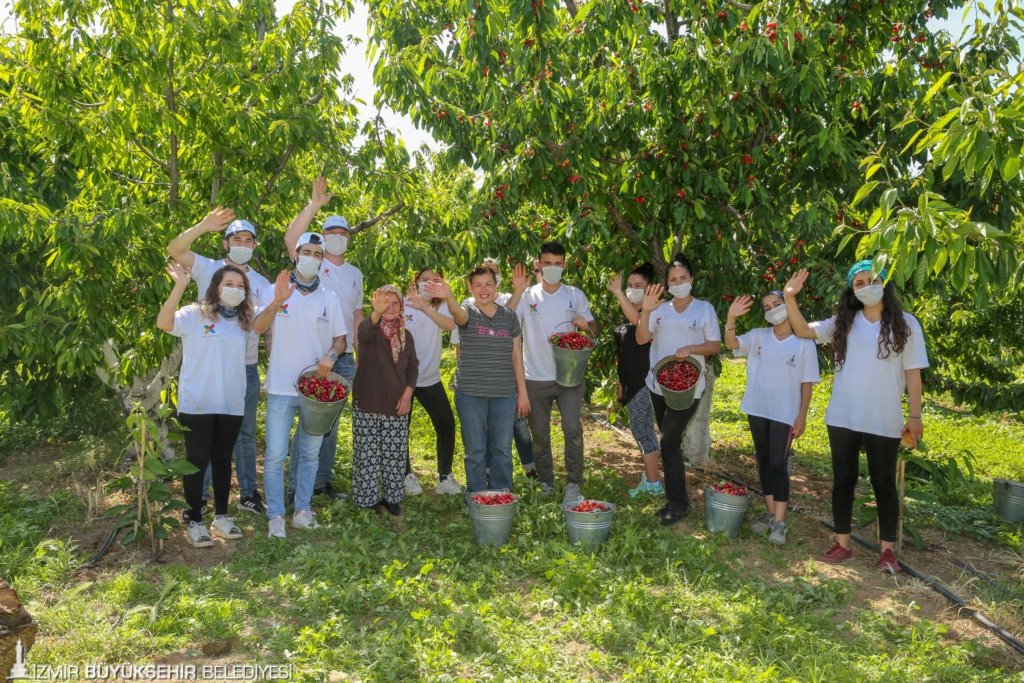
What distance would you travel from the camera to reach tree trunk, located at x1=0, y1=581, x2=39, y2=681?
3332mm

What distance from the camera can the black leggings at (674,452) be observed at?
5906 mm

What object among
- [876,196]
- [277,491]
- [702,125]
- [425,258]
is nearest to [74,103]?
[425,258]

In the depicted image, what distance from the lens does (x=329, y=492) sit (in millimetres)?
6473

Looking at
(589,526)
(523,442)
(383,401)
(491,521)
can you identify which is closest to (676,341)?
(589,526)

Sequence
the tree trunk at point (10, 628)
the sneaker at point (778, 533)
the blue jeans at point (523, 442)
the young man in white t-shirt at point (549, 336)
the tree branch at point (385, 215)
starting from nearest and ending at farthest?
1. the tree trunk at point (10, 628)
2. the sneaker at point (778, 533)
3. the young man in white t-shirt at point (549, 336)
4. the tree branch at point (385, 215)
5. the blue jeans at point (523, 442)

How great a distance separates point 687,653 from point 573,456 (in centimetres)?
239

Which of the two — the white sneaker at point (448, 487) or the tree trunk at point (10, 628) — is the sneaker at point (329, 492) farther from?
the tree trunk at point (10, 628)

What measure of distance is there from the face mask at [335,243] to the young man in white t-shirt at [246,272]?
0.55 m

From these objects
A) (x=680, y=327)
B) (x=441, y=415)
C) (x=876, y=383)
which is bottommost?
(x=441, y=415)

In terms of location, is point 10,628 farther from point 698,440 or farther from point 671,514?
point 698,440

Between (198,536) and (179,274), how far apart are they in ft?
5.54

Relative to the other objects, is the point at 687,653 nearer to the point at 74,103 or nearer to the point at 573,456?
the point at 573,456

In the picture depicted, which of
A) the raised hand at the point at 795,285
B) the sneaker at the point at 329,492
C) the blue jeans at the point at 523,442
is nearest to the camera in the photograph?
the raised hand at the point at 795,285

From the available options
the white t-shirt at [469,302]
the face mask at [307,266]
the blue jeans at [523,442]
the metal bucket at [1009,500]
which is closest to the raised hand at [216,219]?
the face mask at [307,266]
